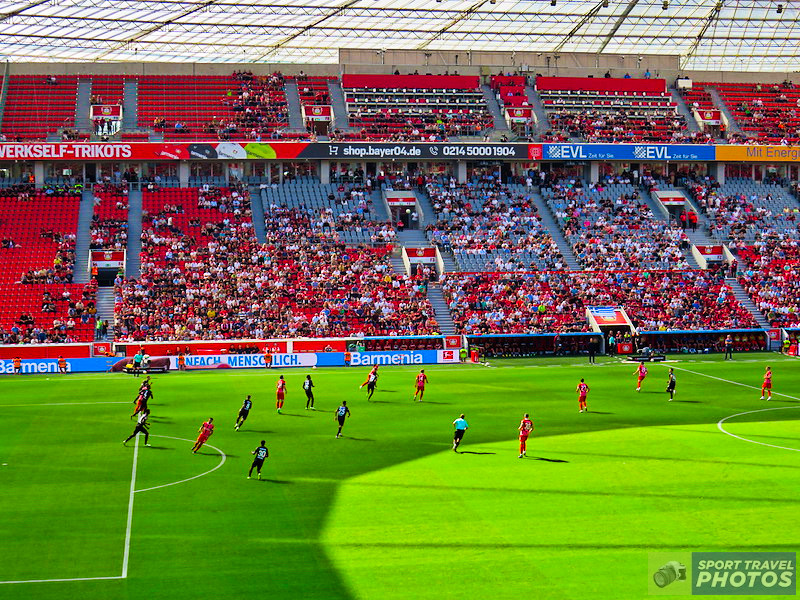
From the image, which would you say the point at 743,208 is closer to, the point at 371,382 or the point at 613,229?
the point at 613,229

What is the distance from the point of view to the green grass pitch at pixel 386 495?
23000 millimetres

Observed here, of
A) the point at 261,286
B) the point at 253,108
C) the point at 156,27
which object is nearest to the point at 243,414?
the point at 261,286

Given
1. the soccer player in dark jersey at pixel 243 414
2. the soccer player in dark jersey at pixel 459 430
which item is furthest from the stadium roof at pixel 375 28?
the soccer player in dark jersey at pixel 459 430

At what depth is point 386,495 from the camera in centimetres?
2991

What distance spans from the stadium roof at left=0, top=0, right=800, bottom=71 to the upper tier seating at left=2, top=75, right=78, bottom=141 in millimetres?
2666

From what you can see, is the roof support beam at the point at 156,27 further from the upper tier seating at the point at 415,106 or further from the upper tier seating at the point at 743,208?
the upper tier seating at the point at 743,208

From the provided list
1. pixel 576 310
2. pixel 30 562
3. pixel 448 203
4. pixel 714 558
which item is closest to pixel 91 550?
pixel 30 562

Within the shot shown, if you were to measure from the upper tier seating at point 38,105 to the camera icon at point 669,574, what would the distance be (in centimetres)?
6982

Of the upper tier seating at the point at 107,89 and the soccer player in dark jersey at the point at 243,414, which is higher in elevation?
the upper tier seating at the point at 107,89

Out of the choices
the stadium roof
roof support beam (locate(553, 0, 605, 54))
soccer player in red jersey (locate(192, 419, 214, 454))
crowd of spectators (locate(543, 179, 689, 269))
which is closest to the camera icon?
soccer player in red jersey (locate(192, 419, 214, 454))

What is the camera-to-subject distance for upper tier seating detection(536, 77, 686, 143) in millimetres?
90062

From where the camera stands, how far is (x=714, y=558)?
23953 mm

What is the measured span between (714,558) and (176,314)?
46296 mm

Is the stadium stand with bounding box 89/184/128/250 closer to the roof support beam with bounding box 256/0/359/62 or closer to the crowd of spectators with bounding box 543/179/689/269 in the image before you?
the roof support beam with bounding box 256/0/359/62
